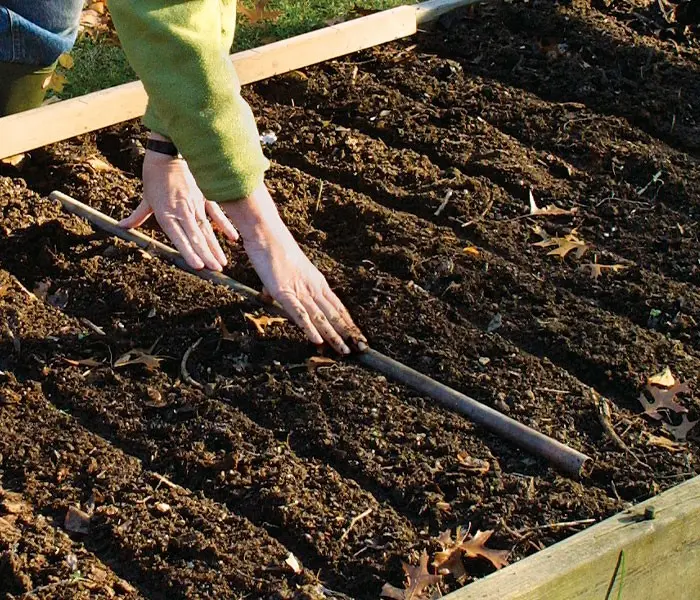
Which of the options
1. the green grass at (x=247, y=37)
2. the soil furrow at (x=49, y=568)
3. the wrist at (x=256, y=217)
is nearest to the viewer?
the soil furrow at (x=49, y=568)

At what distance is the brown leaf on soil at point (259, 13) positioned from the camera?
573 cm

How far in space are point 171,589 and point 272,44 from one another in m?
2.93

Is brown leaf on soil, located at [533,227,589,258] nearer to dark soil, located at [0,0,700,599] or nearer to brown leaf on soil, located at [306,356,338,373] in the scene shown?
dark soil, located at [0,0,700,599]

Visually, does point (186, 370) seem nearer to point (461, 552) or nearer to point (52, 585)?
point (52, 585)

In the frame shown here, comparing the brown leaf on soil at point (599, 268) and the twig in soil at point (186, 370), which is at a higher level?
the twig in soil at point (186, 370)

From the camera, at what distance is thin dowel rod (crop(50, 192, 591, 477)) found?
10.7 feet

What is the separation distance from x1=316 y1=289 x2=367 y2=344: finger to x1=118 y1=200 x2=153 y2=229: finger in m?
0.82

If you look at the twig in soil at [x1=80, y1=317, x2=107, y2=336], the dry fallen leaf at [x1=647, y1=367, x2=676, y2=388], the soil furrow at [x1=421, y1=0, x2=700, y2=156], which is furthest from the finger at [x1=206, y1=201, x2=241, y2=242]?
the soil furrow at [x1=421, y1=0, x2=700, y2=156]

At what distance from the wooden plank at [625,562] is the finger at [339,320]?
3.38 ft

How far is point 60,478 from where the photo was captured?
124 inches

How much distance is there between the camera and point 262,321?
3752mm

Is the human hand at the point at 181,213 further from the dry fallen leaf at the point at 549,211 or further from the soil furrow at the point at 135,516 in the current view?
the dry fallen leaf at the point at 549,211

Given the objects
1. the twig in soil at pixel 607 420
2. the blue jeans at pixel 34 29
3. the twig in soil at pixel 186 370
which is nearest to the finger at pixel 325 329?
the twig in soil at pixel 186 370

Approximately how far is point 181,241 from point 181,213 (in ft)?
0.35
